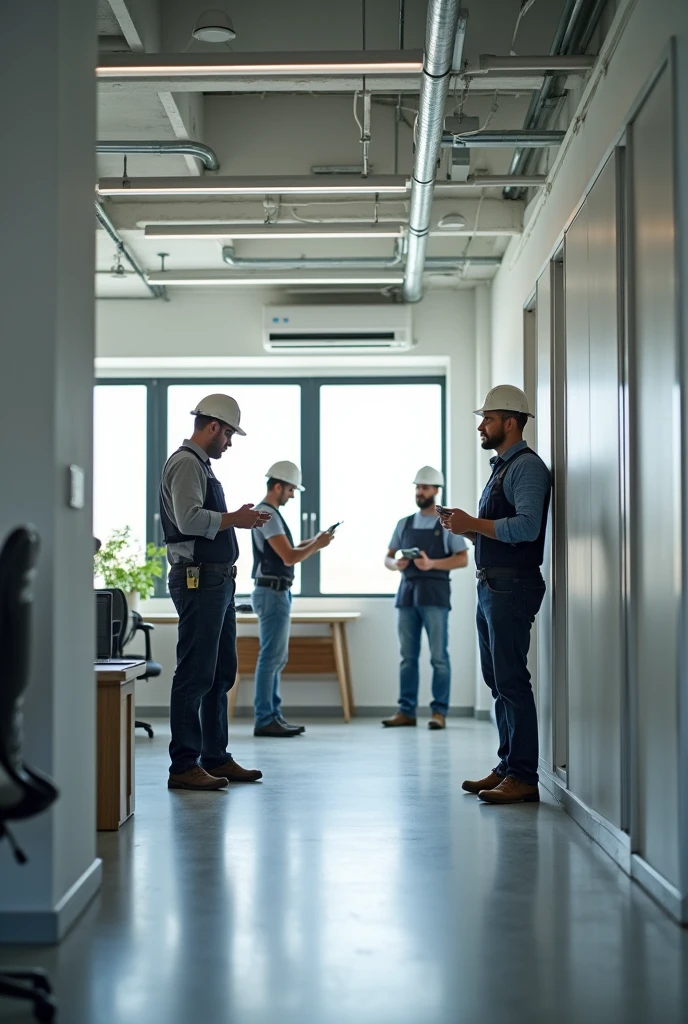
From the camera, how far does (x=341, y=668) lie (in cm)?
837

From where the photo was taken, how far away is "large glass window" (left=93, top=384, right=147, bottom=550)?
30.0ft

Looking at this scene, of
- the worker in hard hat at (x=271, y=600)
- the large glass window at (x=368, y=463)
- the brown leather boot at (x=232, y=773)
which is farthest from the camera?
the large glass window at (x=368, y=463)

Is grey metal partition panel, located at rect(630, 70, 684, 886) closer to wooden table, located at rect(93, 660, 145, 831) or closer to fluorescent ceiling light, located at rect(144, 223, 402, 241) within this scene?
wooden table, located at rect(93, 660, 145, 831)

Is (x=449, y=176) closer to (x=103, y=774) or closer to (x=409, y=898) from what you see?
(x=103, y=774)

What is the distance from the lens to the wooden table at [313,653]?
8383 millimetres

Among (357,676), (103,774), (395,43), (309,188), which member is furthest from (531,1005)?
(357,676)

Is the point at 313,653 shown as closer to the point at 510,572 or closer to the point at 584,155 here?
the point at 510,572

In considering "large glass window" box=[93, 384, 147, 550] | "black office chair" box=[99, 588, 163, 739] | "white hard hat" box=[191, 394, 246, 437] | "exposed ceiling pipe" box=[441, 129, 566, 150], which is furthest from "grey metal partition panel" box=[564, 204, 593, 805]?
"large glass window" box=[93, 384, 147, 550]

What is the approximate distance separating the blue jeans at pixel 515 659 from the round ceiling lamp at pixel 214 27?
8.37 ft

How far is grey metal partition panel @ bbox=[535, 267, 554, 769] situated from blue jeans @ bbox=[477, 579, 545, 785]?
39cm

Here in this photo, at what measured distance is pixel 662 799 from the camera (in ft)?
10.8

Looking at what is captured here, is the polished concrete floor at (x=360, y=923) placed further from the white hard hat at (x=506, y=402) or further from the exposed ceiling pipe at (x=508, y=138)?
the exposed ceiling pipe at (x=508, y=138)

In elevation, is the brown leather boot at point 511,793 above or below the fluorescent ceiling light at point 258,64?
below

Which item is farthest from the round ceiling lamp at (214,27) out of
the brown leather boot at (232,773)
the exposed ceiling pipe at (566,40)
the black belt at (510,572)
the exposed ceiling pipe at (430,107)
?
the brown leather boot at (232,773)
